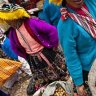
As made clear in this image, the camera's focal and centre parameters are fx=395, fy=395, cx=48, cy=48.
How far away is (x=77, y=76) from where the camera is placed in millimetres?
3494

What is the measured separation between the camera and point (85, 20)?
11.0ft

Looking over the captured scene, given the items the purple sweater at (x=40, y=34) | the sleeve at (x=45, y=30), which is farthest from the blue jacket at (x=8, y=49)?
the sleeve at (x=45, y=30)

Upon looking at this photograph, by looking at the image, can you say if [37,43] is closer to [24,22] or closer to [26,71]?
[24,22]

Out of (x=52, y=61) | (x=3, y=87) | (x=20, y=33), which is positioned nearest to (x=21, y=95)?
(x=3, y=87)

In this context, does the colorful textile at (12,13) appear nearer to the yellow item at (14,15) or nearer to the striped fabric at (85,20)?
the yellow item at (14,15)

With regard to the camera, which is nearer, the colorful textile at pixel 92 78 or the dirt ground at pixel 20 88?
the colorful textile at pixel 92 78

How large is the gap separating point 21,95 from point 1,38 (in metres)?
1.07

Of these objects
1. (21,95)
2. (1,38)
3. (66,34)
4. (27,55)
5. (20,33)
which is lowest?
(21,95)

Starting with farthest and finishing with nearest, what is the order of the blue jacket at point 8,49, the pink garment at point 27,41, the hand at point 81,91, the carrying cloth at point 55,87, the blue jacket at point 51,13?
the blue jacket at point 8,49 < the blue jacket at point 51,13 < the pink garment at point 27,41 < the carrying cloth at point 55,87 < the hand at point 81,91

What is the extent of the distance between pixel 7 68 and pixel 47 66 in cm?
75

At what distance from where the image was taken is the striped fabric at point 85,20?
3.29 meters

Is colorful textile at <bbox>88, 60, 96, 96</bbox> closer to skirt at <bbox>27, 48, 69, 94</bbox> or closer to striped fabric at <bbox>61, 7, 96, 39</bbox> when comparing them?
striped fabric at <bbox>61, 7, 96, 39</bbox>

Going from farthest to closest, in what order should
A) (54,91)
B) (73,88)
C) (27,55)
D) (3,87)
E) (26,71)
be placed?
(26,71) < (3,87) < (27,55) < (54,91) < (73,88)

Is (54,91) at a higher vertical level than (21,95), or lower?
higher
